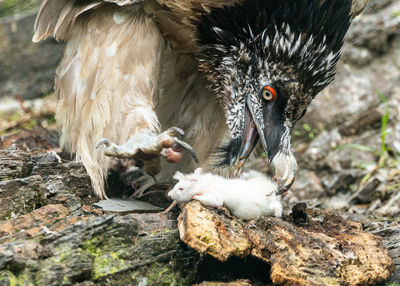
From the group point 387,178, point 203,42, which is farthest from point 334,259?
point 387,178

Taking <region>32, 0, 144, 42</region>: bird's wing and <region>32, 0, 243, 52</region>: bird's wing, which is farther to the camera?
<region>32, 0, 144, 42</region>: bird's wing

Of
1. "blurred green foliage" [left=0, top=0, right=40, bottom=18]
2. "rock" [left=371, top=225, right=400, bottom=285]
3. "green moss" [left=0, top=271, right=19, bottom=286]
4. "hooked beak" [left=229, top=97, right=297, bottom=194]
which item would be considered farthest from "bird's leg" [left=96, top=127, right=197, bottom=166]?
"blurred green foliage" [left=0, top=0, right=40, bottom=18]

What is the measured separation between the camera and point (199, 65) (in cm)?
339

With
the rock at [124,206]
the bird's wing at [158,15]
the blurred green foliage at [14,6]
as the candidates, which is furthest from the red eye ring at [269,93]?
the blurred green foliage at [14,6]

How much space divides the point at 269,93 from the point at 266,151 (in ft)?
1.21

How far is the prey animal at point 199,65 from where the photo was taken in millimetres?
2957

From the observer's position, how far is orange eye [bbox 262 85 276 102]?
299cm

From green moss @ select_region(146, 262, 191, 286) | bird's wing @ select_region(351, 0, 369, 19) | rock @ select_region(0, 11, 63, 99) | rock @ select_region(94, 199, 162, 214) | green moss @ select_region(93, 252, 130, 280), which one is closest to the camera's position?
green moss @ select_region(93, 252, 130, 280)

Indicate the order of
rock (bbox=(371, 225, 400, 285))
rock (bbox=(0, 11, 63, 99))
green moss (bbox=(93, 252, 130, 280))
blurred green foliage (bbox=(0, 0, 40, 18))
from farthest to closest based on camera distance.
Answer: blurred green foliage (bbox=(0, 0, 40, 18)) → rock (bbox=(0, 11, 63, 99)) → rock (bbox=(371, 225, 400, 285)) → green moss (bbox=(93, 252, 130, 280))

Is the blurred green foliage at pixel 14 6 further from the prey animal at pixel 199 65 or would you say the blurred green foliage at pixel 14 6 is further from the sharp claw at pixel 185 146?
the sharp claw at pixel 185 146

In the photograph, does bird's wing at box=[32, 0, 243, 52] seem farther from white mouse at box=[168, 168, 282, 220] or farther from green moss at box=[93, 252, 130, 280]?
green moss at box=[93, 252, 130, 280]

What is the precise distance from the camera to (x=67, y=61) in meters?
3.48

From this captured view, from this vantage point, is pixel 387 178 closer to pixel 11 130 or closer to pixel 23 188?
pixel 23 188

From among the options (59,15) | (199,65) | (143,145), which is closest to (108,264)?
(143,145)
